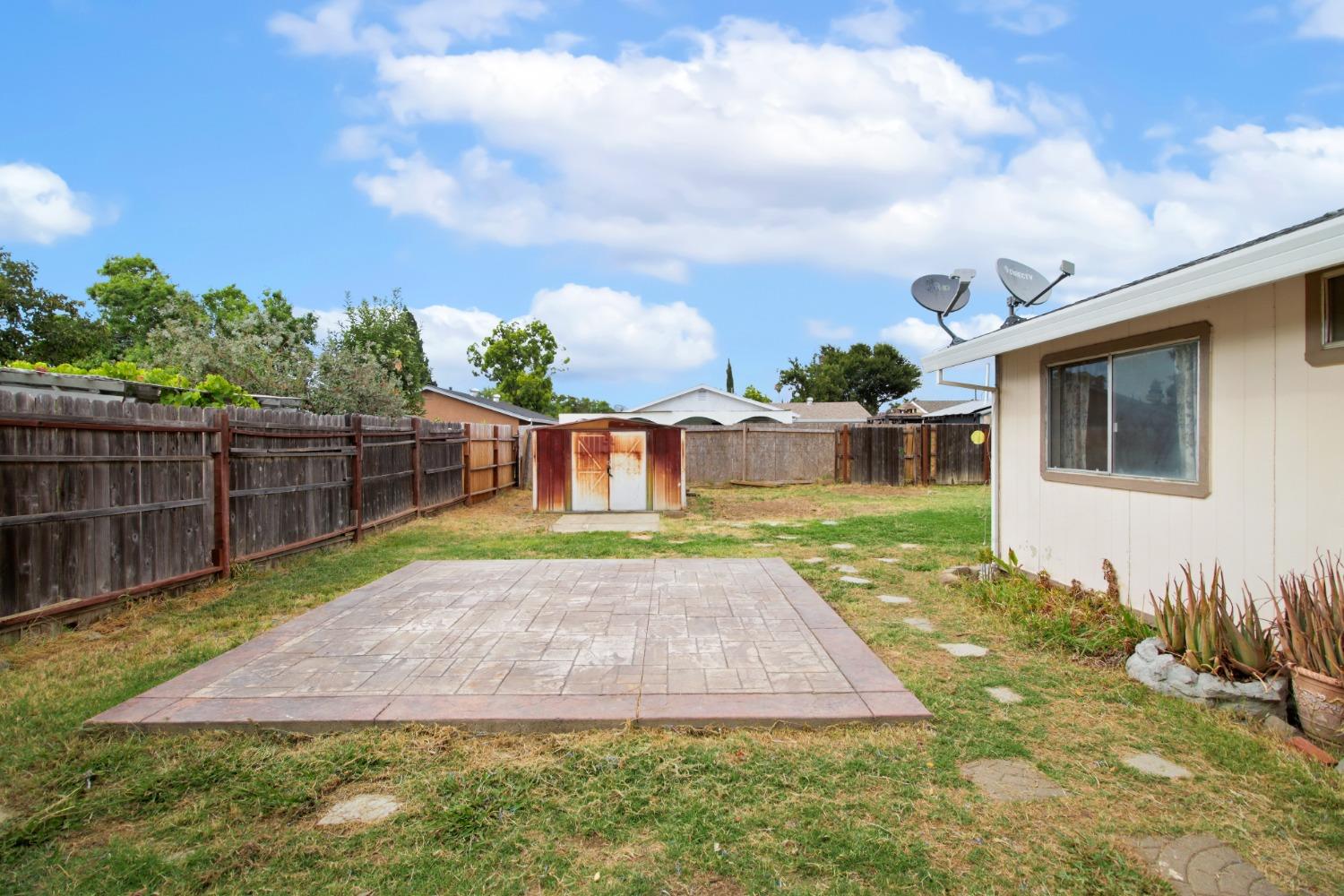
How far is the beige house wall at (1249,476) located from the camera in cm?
341

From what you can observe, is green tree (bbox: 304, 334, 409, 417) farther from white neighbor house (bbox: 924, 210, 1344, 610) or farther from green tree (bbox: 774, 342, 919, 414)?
green tree (bbox: 774, 342, 919, 414)

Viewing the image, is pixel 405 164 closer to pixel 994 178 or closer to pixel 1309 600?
pixel 994 178

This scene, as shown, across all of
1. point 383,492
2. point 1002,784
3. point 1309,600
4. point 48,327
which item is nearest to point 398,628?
point 1002,784

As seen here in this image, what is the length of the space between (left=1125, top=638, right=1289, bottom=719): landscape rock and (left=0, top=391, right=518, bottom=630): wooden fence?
6.81 meters

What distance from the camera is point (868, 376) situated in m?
52.6

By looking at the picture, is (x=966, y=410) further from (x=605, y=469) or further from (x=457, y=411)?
(x=457, y=411)

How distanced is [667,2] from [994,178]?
599 cm

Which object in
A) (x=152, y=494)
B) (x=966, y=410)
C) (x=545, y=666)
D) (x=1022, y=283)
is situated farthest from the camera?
(x=966, y=410)

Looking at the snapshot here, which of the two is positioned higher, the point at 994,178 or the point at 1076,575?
the point at 994,178

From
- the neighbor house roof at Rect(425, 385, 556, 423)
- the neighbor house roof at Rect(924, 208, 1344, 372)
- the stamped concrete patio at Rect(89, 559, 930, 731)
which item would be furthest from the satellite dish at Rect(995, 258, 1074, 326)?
the neighbor house roof at Rect(425, 385, 556, 423)

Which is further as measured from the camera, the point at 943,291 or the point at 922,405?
the point at 922,405

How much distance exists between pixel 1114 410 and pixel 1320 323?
1653 mm

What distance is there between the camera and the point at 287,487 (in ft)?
24.9

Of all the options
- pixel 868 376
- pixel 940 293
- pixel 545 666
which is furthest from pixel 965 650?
pixel 868 376
